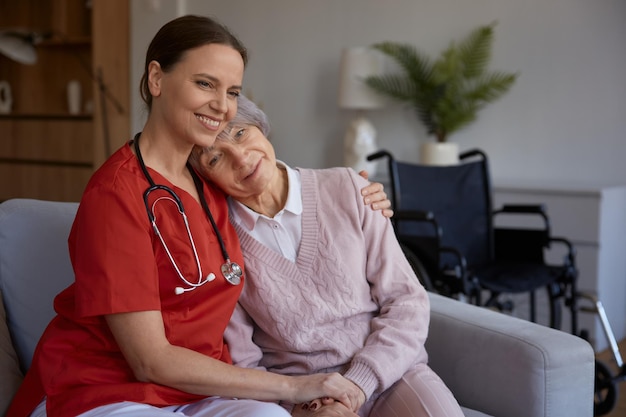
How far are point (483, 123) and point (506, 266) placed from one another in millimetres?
1368

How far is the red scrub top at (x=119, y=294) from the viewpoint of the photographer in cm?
127

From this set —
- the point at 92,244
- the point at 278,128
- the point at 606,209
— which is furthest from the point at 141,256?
the point at 278,128

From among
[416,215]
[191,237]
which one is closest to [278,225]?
[191,237]

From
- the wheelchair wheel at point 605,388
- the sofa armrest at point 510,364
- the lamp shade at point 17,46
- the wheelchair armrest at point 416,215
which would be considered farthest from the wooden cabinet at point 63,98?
the sofa armrest at point 510,364

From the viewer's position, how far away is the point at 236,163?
5.16 ft

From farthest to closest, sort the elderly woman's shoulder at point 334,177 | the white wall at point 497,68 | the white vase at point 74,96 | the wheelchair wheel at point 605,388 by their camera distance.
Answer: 1. the white vase at point 74,96
2. the white wall at point 497,68
3. the wheelchair wheel at point 605,388
4. the elderly woman's shoulder at point 334,177

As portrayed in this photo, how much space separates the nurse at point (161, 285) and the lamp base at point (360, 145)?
10.0 feet

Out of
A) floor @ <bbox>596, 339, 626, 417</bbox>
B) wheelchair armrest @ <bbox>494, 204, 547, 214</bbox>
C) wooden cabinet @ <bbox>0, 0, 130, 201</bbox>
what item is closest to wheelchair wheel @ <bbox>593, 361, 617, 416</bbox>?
floor @ <bbox>596, 339, 626, 417</bbox>

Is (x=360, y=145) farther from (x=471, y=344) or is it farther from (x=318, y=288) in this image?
(x=318, y=288)

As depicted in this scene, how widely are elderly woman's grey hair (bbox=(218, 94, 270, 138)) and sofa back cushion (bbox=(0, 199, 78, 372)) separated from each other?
465 mm

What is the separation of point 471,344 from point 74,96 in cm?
532

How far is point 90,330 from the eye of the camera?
1355 millimetres

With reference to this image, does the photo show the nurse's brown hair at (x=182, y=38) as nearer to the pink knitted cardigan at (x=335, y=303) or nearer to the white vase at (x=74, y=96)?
the pink knitted cardigan at (x=335, y=303)

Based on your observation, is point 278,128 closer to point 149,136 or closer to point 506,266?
point 506,266
